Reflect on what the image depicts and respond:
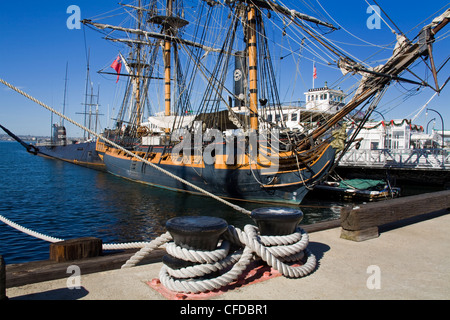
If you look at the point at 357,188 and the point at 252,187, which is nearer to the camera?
the point at 252,187

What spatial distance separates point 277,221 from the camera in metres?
3.99

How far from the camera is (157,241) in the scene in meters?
3.95

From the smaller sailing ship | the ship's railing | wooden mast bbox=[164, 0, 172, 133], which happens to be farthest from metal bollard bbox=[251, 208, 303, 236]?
the smaller sailing ship

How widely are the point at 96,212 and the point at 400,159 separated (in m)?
23.1

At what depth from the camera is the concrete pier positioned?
3389mm

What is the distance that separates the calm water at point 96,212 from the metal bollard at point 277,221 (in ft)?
18.9

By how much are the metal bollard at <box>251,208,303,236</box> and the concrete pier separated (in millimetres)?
561

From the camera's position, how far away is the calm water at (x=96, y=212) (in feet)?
40.1

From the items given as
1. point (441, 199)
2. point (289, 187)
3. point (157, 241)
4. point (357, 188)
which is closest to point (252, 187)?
point (289, 187)

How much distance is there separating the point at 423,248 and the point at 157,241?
4.21m

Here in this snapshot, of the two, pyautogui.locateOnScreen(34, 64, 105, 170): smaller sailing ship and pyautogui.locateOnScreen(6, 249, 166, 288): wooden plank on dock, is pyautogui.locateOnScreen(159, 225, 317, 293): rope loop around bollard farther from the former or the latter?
pyautogui.locateOnScreen(34, 64, 105, 170): smaller sailing ship

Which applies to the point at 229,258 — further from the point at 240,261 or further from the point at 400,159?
the point at 400,159

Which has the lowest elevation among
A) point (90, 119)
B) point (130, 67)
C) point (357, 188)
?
point (357, 188)

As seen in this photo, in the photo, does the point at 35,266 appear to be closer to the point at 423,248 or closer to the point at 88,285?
the point at 88,285
